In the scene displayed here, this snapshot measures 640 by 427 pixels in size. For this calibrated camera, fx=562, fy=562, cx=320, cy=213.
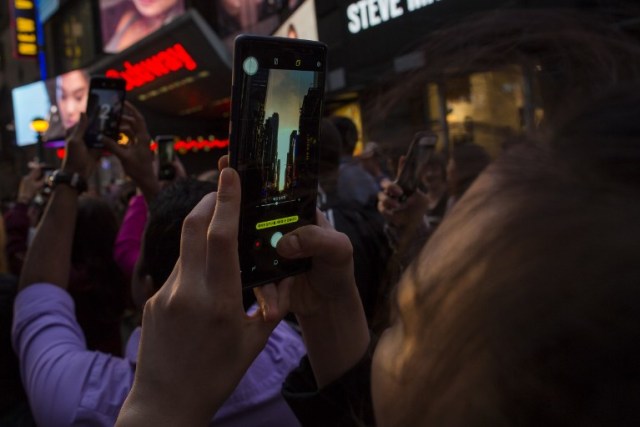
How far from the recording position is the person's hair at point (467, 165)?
0.95 metres

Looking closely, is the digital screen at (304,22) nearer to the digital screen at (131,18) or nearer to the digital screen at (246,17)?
the digital screen at (246,17)

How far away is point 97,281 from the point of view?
2416 millimetres

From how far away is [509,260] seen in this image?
551 mm

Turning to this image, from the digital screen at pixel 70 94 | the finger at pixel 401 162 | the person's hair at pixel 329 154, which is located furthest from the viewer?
the digital screen at pixel 70 94

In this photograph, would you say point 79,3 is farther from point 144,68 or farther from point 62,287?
point 62,287

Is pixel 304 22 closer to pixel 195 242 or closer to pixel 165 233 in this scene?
pixel 165 233

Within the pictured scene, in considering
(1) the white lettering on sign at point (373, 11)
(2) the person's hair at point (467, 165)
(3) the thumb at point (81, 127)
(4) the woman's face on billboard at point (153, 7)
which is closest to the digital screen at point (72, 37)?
(4) the woman's face on billboard at point (153, 7)

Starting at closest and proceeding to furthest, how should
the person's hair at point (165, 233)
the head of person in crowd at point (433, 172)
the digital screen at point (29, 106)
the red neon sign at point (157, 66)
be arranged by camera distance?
the person's hair at point (165, 233) < the head of person in crowd at point (433, 172) < the red neon sign at point (157, 66) < the digital screen at point (29, 106)

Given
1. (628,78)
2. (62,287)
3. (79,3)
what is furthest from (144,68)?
(628,78)

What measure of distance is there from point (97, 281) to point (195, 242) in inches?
70.5

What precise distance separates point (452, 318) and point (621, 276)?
16 cm

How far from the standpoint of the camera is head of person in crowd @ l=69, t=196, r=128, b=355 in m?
2.36

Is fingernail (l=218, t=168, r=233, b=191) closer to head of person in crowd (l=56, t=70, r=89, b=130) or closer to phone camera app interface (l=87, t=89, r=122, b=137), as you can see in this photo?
phone camera app interface (l=87, t=89, r=122, b=137)

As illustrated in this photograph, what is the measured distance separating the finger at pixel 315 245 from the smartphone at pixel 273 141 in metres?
0.04
